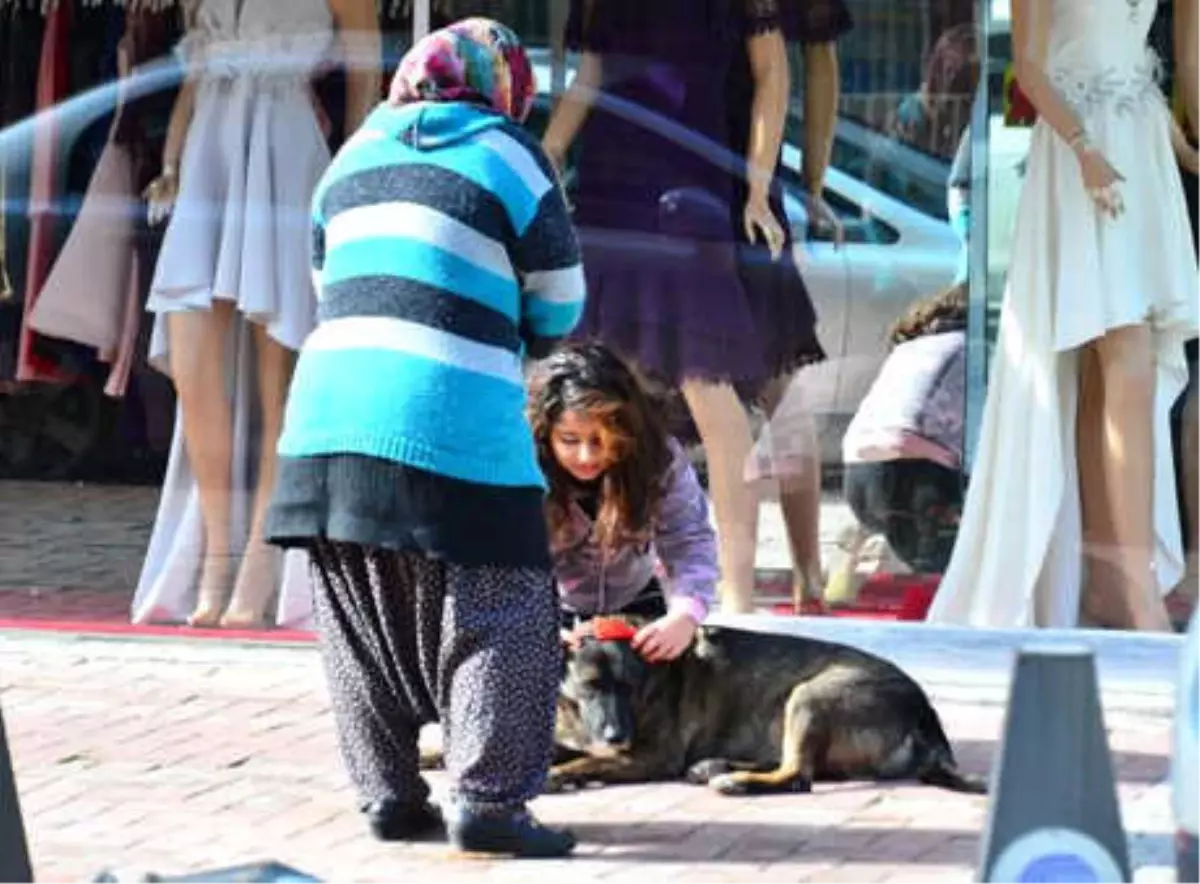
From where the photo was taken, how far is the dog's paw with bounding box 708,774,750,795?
6.95 m

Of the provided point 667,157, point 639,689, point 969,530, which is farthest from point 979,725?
point 667,157

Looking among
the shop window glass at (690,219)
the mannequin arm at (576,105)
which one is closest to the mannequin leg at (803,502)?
the shop window glass at (690,219)

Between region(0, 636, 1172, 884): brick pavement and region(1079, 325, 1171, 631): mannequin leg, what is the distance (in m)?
0.51

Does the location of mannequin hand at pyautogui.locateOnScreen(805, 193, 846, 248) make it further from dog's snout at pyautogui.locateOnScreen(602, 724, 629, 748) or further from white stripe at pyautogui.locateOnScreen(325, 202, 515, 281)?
white stripe at pyautogui.locateOnScreen(325, 202, 515, 281)

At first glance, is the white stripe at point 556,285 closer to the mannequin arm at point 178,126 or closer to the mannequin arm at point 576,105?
the mannequin arm at point 576,105

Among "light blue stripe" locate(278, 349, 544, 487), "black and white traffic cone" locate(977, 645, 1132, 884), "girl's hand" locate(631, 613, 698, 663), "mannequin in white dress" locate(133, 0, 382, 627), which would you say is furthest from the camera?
"mannequin in white dress" locate(133, 0, 382, 627)

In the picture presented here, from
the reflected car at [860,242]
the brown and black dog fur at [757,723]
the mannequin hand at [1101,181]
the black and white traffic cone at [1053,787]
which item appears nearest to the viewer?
the black and white traffic cone at [1053,787]

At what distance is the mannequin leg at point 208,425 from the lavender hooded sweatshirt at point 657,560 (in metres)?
2.06

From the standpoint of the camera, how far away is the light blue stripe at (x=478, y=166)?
6176mm

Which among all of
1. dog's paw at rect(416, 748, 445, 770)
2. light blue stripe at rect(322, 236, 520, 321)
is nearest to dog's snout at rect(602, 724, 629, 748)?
dog's paw at rect(416, 748, 445, 770)

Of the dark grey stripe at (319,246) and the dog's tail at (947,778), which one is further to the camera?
the dog's tail at (947,778)

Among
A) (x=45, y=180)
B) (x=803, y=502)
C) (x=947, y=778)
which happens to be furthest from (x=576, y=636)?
(x=45, y=180)

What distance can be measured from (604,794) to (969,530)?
6.09 ft

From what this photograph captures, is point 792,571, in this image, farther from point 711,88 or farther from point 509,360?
point 509,360
